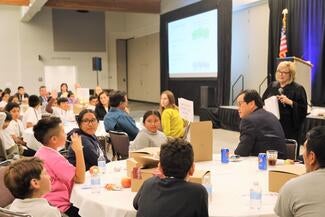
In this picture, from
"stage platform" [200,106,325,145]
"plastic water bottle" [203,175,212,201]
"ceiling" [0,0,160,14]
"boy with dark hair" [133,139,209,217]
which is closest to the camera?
"boy with dark hair" [133,139,209,217]

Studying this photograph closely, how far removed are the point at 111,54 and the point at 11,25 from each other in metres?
4.36

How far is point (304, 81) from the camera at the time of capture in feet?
26.6

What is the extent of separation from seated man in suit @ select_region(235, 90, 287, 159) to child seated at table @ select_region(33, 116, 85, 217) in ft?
4.73

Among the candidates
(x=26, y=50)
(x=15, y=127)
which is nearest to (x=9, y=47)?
(x=26, y=50)

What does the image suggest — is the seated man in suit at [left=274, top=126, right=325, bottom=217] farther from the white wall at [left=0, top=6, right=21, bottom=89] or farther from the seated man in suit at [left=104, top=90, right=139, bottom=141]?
the white wall at [left=0, top=6, right=21, bottom=89]

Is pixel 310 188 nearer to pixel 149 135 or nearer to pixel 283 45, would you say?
pixel 149 135

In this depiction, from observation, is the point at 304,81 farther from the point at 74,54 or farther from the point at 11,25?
the point at 11,25

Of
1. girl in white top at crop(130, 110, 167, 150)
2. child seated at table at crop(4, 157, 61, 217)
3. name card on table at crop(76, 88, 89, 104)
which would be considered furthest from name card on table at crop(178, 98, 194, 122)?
name card on table at crop(76, 88, 89, 104)

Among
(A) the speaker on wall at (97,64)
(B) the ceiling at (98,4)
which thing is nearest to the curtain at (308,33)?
(B) the ceiling at (98,4)

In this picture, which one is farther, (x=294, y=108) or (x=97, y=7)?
(x=97, y=7)

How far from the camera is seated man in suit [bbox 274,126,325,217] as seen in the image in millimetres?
1579

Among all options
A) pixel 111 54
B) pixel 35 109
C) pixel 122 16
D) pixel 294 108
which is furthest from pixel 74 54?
pixel 294 108

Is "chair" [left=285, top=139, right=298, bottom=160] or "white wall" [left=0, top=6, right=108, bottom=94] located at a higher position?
"white wall" [left=0, top=6, right=108, bottom=94]

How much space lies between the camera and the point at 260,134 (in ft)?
10.5
